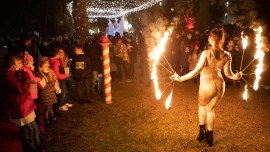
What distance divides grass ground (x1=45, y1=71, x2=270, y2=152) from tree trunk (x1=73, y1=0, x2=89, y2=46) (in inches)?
145

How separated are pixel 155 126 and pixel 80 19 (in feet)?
22.3

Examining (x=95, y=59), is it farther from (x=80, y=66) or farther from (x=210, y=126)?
(x=210, y=126)

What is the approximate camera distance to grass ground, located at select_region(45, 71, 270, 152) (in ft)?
19.7

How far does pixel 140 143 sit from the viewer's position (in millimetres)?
6109

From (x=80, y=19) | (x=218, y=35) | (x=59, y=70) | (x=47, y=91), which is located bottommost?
(x=47, y=91)

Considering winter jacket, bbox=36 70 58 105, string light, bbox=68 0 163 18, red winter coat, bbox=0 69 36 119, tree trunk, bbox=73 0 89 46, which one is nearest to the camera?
red winter coat, bbox=0 69 36 119

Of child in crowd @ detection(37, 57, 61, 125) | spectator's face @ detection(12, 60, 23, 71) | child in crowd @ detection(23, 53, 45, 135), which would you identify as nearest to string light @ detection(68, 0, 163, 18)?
child in crowd @ detection(37, 57, 61, 125)

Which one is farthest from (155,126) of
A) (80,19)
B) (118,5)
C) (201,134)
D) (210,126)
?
(118,5)

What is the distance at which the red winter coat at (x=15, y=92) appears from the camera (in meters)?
4.99

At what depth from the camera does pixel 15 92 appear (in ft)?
16.6

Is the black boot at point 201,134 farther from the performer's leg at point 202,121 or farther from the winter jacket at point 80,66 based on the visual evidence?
the winter jacket at point 80,66

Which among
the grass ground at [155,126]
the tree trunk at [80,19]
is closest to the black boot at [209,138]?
the grass ground at [155,126]

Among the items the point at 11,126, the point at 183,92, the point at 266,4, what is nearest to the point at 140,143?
the point at 11,126

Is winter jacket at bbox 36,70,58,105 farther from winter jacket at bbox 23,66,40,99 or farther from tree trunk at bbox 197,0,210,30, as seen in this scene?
tree trunk at bbox 197,0,210,30
